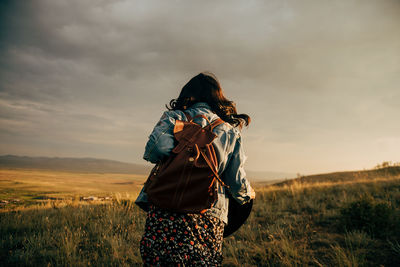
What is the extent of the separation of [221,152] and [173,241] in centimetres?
86

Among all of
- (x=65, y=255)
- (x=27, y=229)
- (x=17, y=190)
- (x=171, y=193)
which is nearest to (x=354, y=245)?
(x=171, y=193)

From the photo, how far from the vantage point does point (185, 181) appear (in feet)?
5.50

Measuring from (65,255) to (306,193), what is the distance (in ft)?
25.8

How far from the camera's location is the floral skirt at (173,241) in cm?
170

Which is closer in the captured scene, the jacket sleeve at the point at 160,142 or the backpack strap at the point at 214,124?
the jacket sleeve at the point at 160,142

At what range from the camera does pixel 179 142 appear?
1802mm

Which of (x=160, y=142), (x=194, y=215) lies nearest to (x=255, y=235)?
(x=194, y=215)

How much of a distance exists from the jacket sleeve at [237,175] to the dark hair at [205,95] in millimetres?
490

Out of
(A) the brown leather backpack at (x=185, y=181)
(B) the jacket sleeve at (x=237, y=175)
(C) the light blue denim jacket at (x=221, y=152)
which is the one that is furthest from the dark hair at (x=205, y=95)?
(A) the brown leather backpack at (x=185, y=181)

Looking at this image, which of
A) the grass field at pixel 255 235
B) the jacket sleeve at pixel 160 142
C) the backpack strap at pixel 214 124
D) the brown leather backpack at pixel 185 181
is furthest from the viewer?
the grass field at pixel 255 235

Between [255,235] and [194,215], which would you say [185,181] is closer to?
[194,215]

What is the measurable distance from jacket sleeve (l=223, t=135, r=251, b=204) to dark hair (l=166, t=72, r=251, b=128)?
49cm

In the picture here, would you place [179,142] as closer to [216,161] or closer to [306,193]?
[216,161]

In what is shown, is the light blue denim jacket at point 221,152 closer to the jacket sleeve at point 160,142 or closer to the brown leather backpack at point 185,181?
the jacket sleeve at point 160,142
